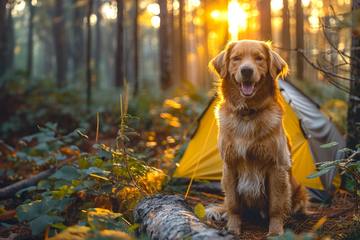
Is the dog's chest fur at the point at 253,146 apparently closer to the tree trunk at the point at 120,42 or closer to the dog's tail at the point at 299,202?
the dog's tail at the point at 299,202

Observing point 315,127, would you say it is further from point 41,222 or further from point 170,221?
point 41,222

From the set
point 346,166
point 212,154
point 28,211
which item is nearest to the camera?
point 346,166

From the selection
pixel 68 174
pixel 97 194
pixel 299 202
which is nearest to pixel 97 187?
pixel 97 194

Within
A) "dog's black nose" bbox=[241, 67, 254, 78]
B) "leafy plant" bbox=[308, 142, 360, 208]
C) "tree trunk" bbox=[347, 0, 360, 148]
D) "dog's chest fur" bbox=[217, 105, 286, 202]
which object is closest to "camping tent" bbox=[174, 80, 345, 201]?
"tree trunk" bbox=[347, 0, 360, 148]

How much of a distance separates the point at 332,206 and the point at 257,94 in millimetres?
2079

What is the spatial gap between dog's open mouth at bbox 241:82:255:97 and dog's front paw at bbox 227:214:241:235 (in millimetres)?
1254

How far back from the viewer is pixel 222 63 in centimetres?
446

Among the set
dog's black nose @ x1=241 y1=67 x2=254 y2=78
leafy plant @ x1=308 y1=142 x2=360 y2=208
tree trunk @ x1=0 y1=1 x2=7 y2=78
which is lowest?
leafy plant @ x1=308 y1=142 x2=360 y2=208

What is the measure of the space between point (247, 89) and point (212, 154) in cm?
210

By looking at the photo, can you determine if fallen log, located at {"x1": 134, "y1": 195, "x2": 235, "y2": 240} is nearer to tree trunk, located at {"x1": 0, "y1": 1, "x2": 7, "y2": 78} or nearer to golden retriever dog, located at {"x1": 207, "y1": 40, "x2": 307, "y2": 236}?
golden retriever dog, located at {"x1": 207, "y1": 40, "x2": 307, "y2": 236}

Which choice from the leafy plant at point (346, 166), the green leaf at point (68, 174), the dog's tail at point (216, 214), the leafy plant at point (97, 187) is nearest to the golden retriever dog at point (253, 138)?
the dog's tail at point (216, 214)

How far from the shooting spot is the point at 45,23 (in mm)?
30875

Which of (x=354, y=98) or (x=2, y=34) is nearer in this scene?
(x=354, y=98)

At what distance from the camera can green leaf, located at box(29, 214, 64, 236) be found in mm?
3677
